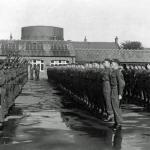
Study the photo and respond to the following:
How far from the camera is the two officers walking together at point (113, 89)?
1105cm

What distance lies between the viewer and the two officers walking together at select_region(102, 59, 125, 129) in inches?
435

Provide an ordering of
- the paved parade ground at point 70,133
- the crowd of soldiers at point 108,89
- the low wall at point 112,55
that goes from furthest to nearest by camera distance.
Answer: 1. the low wall at point 112,55
2. the crowd of soldiers at point 108,89
3. the paved parade ground at point 70,133

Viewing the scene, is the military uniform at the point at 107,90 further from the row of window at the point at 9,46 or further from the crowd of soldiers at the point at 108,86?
the row of window at the point at 9,46

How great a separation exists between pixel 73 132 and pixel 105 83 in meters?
2.88

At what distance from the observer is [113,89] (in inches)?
450

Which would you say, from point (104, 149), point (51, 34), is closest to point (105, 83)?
point (104, 149)

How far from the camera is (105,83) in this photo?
12.1 metres

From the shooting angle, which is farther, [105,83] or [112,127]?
[105,83]

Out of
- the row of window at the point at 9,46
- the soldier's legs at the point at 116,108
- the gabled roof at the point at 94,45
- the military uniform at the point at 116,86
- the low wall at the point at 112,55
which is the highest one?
the gabled roof at the point at 94,45

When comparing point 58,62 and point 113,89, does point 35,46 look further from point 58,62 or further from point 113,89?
point 113,89

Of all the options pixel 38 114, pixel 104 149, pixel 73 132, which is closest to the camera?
pixel 104 149

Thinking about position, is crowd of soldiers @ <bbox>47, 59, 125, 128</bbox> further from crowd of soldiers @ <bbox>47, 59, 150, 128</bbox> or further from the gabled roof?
the gabled roof

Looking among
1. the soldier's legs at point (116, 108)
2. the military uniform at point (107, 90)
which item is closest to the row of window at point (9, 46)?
the military uniform at point (107, 90)

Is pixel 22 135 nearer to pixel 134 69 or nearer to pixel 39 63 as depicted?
pixel 134 69
